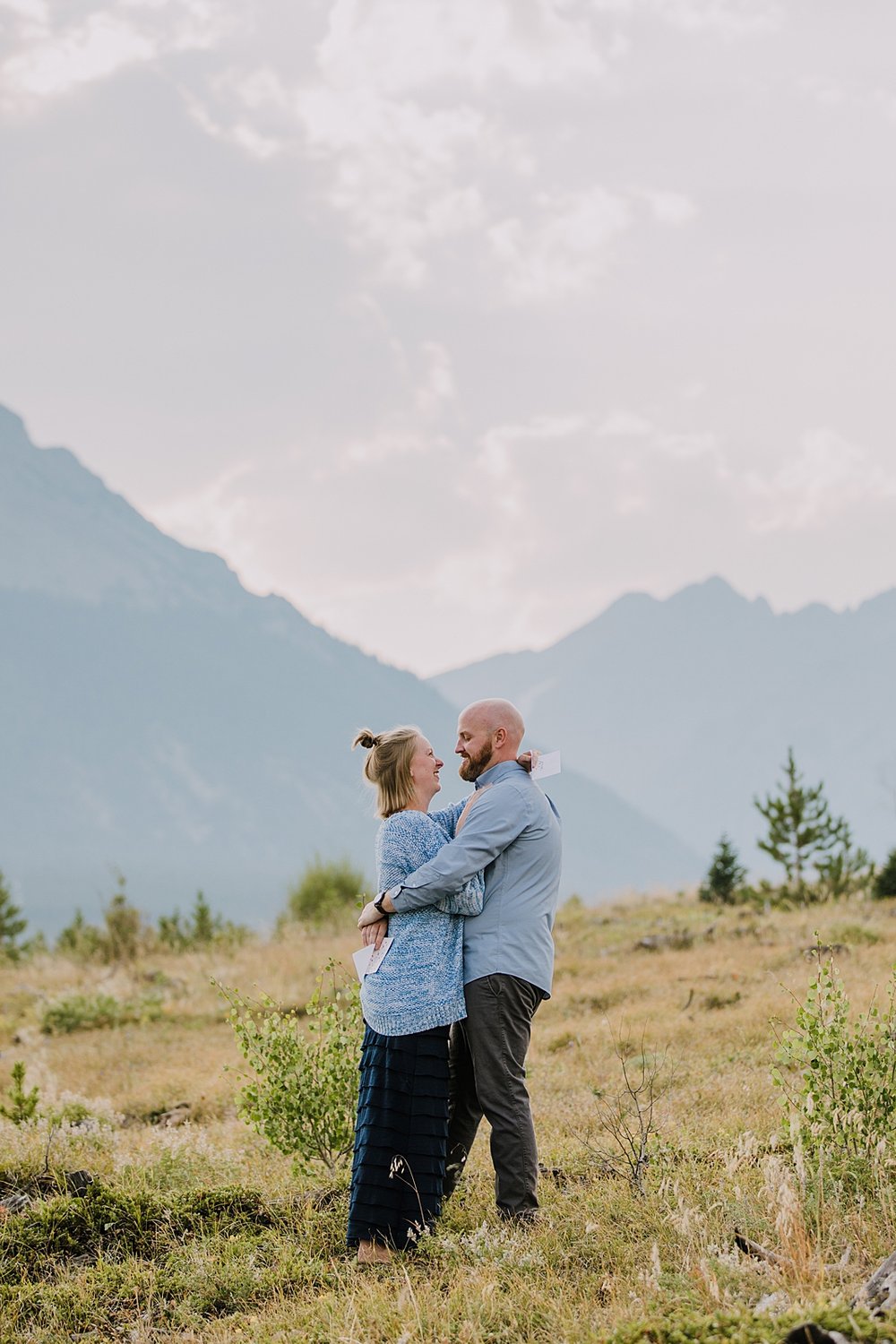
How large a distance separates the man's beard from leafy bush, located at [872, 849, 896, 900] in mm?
14740

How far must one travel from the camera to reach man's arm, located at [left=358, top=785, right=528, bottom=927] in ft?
16.1

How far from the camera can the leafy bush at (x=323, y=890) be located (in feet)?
76.7

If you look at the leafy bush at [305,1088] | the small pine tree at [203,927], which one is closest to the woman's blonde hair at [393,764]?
the leafy bush at [305,1088]

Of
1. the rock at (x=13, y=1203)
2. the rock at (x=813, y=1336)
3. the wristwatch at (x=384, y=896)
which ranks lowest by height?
the rock at (x=13, y=1203)

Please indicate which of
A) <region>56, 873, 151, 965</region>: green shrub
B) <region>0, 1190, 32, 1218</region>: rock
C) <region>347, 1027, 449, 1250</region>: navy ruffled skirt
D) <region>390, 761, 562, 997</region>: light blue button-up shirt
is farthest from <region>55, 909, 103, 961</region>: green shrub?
<region>390, 761, 562, 997</region>: light blue button-up shirt

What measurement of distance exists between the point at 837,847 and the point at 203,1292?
699 inches

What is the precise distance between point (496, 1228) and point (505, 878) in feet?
5.06

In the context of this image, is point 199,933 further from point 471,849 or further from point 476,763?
point 471,849

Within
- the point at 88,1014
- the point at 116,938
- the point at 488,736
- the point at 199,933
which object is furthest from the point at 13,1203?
the point at 199,933

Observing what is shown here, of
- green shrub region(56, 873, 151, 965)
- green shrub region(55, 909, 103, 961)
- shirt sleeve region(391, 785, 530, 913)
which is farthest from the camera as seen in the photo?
green shrub region(55, 909, 103, 961)

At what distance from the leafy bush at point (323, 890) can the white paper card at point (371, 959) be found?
1796cm

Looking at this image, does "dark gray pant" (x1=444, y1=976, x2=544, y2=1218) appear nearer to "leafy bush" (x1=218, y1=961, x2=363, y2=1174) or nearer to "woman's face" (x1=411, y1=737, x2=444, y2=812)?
"woman's face" (x1=411, y1=737, x2=444, y2=812)

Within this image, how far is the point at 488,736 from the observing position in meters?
5.38

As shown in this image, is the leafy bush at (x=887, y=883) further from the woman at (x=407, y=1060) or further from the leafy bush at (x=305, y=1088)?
the woman at (x=407, y=1060)
